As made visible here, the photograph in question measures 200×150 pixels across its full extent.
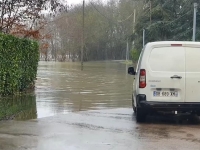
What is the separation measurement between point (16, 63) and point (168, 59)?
6.56 metres

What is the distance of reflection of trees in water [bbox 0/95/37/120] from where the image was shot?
10.1 meters

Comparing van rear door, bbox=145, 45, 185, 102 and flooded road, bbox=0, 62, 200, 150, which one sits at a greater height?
van rear door, bbox=145, 45, 185, 102

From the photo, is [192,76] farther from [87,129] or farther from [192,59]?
[87,129]

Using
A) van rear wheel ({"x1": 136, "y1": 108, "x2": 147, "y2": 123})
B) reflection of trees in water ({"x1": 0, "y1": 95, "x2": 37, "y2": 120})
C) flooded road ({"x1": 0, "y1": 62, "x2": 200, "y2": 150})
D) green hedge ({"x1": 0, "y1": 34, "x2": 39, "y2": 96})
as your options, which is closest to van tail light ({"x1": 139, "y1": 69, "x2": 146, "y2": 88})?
van rear wheel ({"x1": 136, "y1": 108, "x2": 147, "y2": 123})

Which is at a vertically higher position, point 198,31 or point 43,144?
point 198,31

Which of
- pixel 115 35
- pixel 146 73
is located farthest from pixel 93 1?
pixel 146 73

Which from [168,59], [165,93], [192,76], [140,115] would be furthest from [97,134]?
[192,76]

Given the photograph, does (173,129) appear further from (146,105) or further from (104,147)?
(104,147)

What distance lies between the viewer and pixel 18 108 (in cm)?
1151

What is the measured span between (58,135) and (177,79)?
2.95 meters

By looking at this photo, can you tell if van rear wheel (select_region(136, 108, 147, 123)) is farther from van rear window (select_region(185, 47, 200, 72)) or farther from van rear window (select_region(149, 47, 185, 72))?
van rear window (select_region(185, 47, 200, 72))

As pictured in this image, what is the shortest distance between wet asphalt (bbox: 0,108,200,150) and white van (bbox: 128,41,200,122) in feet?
1.76

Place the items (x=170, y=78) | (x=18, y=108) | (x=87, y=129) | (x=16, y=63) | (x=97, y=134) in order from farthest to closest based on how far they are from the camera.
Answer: (x=16, y=63) < (x=18, y=108) < (x=170, y=78) < (x=87, y=129) < (x=97, y=134)

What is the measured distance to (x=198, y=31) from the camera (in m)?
37.6
